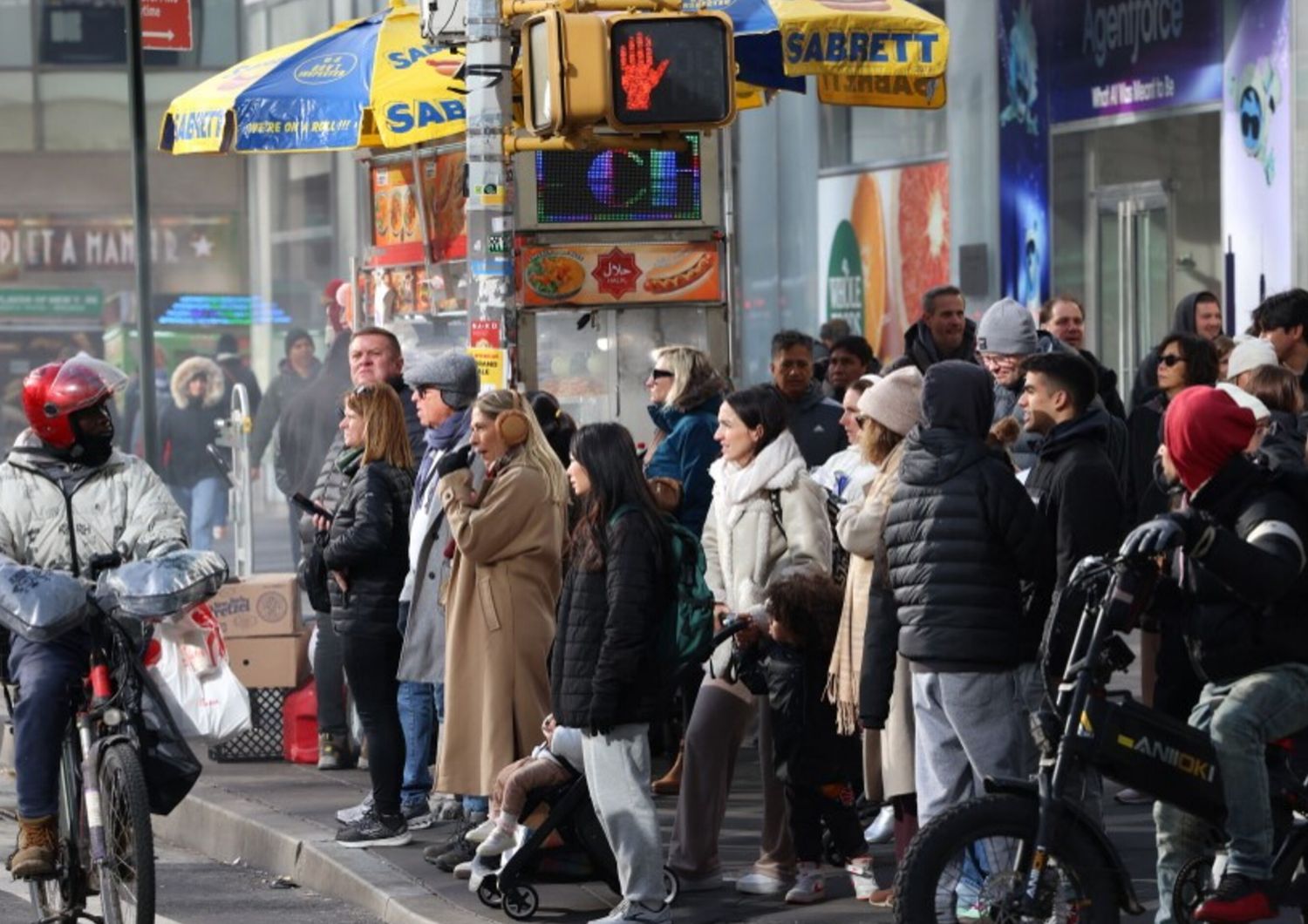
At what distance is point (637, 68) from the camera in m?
9.77

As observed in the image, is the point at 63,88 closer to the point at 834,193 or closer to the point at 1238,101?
the point at 834,193

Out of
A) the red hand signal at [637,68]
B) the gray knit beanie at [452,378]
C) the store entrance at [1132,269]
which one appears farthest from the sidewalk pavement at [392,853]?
the store entrance at [1132,269]

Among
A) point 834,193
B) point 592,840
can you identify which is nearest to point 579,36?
point 592,840

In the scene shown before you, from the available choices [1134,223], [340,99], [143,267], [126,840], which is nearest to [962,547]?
[126,840]

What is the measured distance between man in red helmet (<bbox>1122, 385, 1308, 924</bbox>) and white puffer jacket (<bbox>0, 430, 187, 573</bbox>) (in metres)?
3.17

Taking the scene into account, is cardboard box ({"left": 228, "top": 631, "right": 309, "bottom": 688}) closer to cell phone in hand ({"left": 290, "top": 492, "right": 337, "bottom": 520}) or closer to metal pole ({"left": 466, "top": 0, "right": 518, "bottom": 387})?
cell phone in hand ({"left": 290, "top": 492, "right": 337, "bottom": 520})

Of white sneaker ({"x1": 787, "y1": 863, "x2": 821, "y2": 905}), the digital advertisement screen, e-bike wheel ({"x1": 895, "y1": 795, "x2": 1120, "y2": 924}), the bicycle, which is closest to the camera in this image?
e-bike wheel ({"x1": 895, "y1": 795, "x2": 1120, "y2": 924})

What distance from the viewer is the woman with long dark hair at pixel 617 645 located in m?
8.14

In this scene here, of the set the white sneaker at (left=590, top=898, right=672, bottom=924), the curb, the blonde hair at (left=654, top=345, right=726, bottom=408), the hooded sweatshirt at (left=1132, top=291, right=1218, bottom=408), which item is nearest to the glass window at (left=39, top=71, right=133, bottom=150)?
the hooded sweatshirt at (left=1132, top=291, right=1218, bottom=408)

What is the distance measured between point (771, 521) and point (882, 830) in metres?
1.43

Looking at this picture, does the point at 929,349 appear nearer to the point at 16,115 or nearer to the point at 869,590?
the point at 869,590

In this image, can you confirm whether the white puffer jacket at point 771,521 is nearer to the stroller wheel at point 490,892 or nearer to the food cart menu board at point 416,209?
the stroller wheel at point 490,892

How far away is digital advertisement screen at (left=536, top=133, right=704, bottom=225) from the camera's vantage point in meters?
12.7

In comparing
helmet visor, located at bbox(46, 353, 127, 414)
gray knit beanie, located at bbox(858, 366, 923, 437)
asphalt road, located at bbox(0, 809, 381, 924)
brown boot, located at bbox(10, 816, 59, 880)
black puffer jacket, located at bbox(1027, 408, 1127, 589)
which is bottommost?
asphalt road, located at bbox(0, 809, 381, 924)
